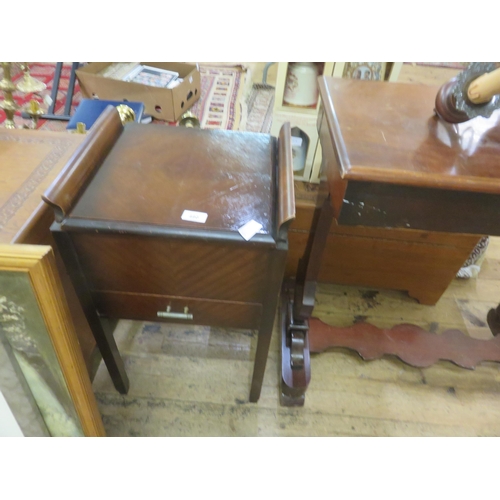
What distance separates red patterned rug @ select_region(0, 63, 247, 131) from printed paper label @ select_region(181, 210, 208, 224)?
1.32 meters

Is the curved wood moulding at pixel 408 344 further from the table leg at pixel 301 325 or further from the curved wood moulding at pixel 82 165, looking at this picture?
the curved wood moulding at pixel 82 165

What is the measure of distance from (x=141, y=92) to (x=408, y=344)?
5.27 ft

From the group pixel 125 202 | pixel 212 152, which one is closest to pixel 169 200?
pixel 125 202

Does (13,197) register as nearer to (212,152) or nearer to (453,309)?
(212,152)

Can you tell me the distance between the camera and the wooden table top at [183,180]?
2.43 ft

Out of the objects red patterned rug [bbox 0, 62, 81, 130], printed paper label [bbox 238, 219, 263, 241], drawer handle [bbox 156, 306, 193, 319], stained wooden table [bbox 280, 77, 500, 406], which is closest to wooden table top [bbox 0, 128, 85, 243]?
drawer handle [bbox 156, 306, 193, 319]

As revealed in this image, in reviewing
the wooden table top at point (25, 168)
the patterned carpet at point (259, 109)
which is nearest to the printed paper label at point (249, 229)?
the wooden table top at point (25, 168)

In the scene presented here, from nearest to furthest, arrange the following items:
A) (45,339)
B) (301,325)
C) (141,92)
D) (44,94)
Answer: (45,339) < (301,325) < (141,92) < (44,94)

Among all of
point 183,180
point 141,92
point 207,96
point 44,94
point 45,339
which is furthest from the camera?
point 207,96

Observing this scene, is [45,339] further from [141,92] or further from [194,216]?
[141,92]

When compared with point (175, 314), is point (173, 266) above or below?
above

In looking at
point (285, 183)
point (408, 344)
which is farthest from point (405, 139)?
point (408, 344)

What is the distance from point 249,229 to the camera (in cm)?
72
